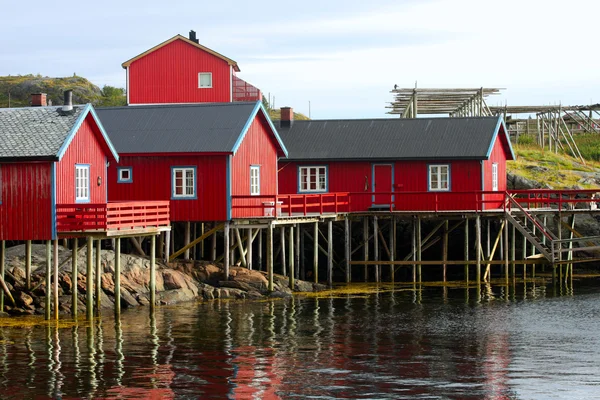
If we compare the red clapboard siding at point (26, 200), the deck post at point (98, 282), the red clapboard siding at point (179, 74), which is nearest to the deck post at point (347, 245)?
the red clapboard siding at point (179, 74)

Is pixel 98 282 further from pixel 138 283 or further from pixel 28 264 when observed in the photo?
pixel 138 283

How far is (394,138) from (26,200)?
19752mm

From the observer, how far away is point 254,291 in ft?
122

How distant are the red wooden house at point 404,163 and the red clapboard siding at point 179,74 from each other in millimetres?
6593

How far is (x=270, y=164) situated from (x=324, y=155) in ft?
12.8

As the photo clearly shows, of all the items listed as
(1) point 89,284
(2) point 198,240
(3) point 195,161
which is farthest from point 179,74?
(1) point 89,284

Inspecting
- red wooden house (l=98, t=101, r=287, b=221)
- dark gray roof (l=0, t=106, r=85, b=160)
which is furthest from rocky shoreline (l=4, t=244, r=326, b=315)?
dark gray roof (l=0, t=106, r=85, b=160)

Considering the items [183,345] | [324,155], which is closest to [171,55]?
[324,155]

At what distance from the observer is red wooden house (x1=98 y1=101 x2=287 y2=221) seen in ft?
124

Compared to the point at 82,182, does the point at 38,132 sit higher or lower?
higher

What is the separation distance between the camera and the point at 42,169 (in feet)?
101

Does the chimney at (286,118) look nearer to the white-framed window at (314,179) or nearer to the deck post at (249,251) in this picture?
the white-framed window at (314,179)

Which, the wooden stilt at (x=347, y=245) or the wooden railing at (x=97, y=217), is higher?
the wooden railing at (x=97, y=217)

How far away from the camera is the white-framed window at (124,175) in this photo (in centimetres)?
3894
